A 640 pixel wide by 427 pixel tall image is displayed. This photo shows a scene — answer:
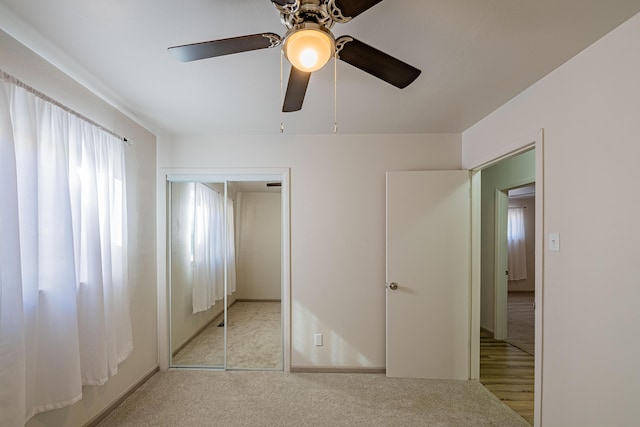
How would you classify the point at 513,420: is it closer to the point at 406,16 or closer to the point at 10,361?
the point at 406,16

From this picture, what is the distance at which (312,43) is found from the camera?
39.6 inches

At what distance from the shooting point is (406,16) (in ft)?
4.21

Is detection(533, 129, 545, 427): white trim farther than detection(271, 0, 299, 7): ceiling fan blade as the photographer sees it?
Yes

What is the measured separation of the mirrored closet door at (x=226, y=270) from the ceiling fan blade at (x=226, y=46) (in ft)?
6.19

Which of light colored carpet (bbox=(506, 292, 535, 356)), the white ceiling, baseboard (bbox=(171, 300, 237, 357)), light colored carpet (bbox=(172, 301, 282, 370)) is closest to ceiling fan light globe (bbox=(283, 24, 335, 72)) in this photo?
the white ceiling

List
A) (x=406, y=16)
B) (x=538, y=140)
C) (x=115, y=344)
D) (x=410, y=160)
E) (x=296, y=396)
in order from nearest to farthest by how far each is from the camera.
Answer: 1. (x=406, y=16)
2. (x=538, y=140)
3. (x=115, y=344)
4. (x=296, y=396)
5. (x=410, y=160)

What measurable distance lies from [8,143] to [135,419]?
211cm

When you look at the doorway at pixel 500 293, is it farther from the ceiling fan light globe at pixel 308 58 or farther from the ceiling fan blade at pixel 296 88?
the ceiling fan light globe at pixel 308 58

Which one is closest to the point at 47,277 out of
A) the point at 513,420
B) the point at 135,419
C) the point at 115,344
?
the point at 115,344

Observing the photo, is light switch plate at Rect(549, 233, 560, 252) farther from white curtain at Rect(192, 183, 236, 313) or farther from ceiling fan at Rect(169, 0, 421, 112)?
white curtain at Rect(192, 183, 236, 313)

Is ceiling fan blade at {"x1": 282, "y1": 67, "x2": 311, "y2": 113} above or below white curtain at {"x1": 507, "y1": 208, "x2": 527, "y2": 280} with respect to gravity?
above

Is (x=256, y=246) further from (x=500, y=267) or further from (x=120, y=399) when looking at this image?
(x=500, y=267)

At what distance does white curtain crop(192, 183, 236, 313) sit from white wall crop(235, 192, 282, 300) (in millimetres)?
87

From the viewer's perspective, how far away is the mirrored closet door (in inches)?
118
